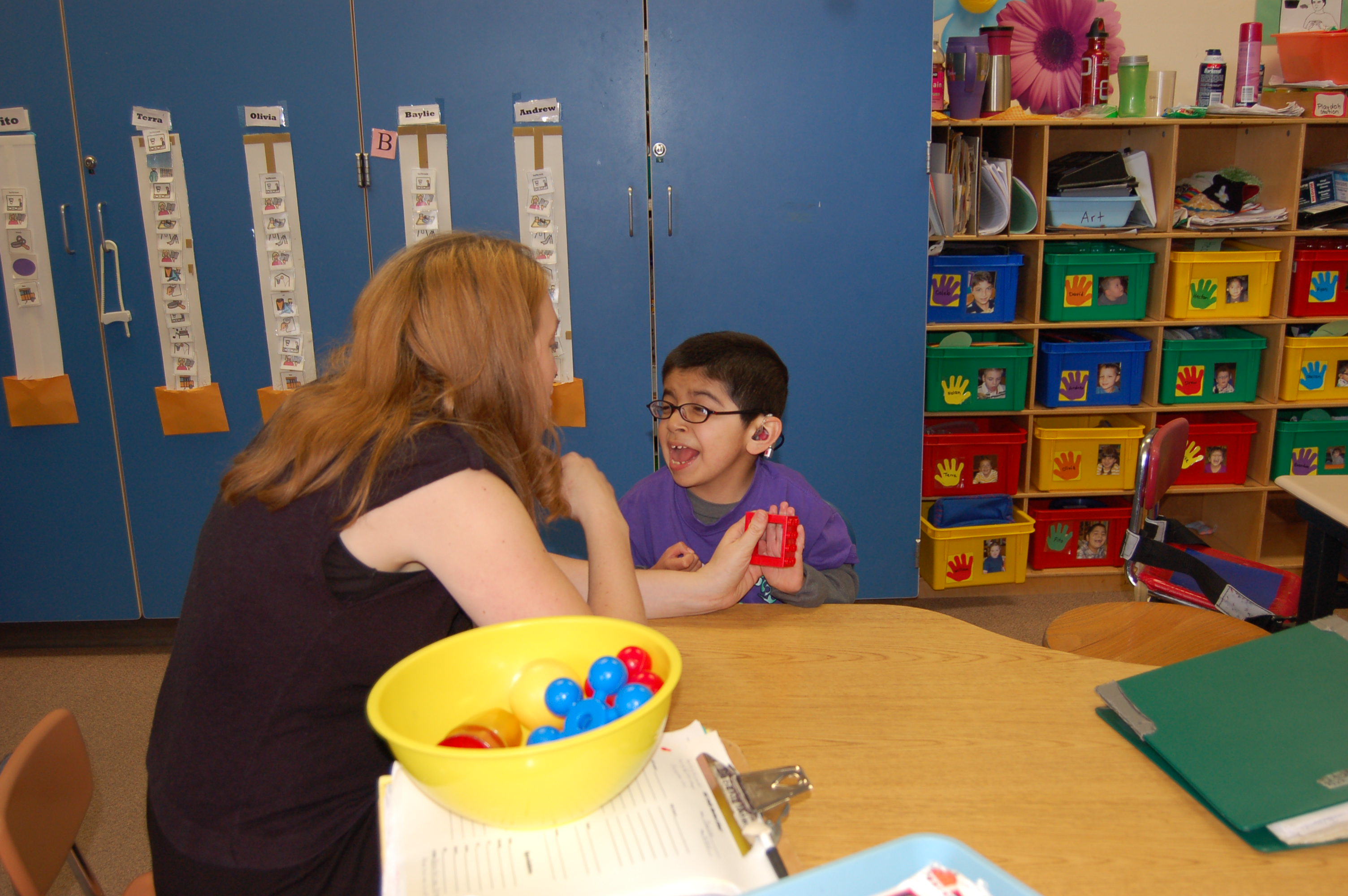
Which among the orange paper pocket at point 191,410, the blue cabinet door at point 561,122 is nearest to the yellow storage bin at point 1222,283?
the blue cabinet door at point 561,122

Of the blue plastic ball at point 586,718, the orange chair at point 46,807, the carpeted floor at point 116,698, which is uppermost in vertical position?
the blue plastic ball at point 586,718

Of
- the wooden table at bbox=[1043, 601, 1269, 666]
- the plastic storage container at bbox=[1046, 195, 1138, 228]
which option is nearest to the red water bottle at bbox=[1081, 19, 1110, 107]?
the plastic storage container at bbox=[1046, 195, 1138, 228]

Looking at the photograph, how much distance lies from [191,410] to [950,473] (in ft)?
8.05

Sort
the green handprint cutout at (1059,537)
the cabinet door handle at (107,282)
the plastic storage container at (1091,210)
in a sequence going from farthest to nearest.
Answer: the green handprint cutout at (1059,537) → the plastic storage container at (1091,210) → the cabinet door handle at (107,282)

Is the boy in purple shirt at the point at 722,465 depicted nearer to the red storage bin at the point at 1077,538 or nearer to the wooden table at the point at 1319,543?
the wooden table at the point at 1319,543

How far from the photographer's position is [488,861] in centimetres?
79

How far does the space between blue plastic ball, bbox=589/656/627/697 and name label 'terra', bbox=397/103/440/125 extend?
7.43 ft

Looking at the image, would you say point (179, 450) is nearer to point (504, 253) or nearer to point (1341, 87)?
point (504, 253)

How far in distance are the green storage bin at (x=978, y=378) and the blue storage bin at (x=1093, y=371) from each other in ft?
0.27

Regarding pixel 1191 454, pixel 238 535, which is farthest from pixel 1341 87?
pixel 238 535

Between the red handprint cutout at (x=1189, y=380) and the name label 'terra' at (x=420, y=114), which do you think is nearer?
the name label 'terra' at (x=420, y=114)

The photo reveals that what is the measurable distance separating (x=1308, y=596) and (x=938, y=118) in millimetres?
1788

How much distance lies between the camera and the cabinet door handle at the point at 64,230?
277cm

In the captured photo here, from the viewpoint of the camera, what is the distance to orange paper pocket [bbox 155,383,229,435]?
9.43 ft
